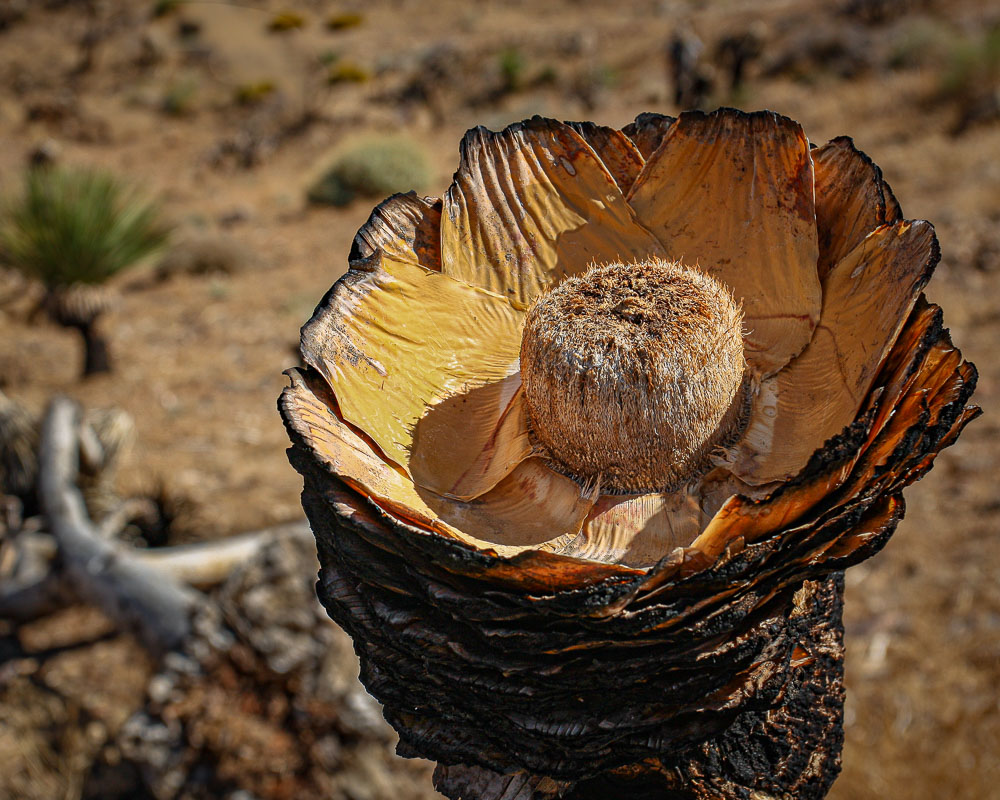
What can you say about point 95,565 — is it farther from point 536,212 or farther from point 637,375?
point 637,375

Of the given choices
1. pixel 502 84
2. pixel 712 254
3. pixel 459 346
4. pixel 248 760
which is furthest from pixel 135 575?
pixel 502 84

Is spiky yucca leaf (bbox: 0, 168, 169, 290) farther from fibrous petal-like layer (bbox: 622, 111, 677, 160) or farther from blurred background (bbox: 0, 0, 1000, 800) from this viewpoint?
fibrous petal-like layer (bbox: 622, 111, 677, 160)

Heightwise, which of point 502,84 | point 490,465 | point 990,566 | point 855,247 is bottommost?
point 502,84

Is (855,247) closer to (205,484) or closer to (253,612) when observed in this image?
(253,612)

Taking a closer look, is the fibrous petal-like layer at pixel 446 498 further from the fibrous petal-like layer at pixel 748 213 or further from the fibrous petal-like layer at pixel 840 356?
the fibrous petal-like layer at pixel 748 213

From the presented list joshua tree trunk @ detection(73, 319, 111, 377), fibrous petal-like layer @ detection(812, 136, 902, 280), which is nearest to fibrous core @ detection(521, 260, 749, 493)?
fibrous petal-like layer @ detection(812, 136, 902, 280)
